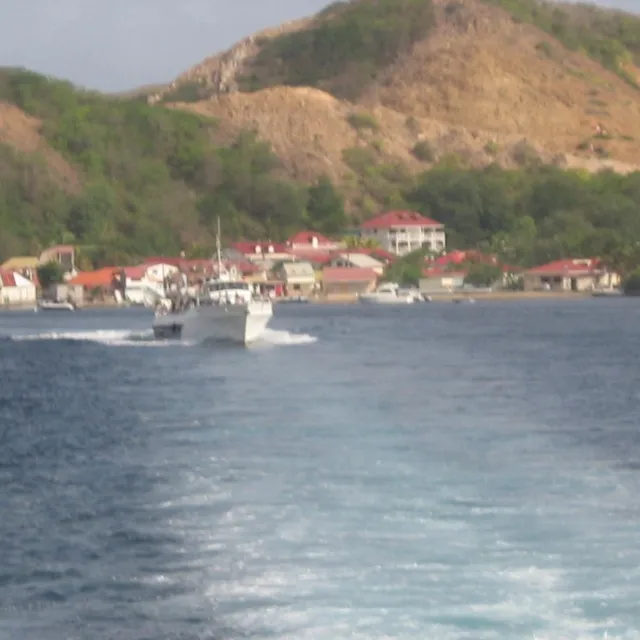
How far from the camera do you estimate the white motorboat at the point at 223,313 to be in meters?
48.8

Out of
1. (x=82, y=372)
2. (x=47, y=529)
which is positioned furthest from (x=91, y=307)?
(x=47, y=529)

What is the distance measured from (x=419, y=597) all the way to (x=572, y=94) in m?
175

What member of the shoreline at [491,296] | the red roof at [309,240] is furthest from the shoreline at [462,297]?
the red roof at [309,240]

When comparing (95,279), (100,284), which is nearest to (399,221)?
(95,279)

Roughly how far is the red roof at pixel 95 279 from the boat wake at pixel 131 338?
4156cm

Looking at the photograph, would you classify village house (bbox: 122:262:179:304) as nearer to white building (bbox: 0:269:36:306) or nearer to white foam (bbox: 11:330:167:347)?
white building (bbox: 0:269:36:306)

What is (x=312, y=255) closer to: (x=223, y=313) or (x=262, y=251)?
(x=262, y=251)

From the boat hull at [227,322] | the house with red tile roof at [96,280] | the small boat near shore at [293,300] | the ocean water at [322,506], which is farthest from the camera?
the house with red tile roof at [96,280]

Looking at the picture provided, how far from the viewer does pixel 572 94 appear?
606 feet

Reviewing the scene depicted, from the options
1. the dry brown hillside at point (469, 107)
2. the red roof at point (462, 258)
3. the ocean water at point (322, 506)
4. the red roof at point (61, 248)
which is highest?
the dry brown hillside at point (469, 107)

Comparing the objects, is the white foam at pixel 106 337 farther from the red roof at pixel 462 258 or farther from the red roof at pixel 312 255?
the red roof at pixel 462 258

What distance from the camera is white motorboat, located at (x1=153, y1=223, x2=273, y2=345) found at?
160ft

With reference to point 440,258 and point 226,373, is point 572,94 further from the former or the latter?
point 226,373

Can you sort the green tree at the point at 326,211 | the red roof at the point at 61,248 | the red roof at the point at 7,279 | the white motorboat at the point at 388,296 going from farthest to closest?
the green tree at the point at 326,211 < the red roof at the point at 61,248 < the red roof at the point at 7,279 < the white motorboat at the point at 388,296
